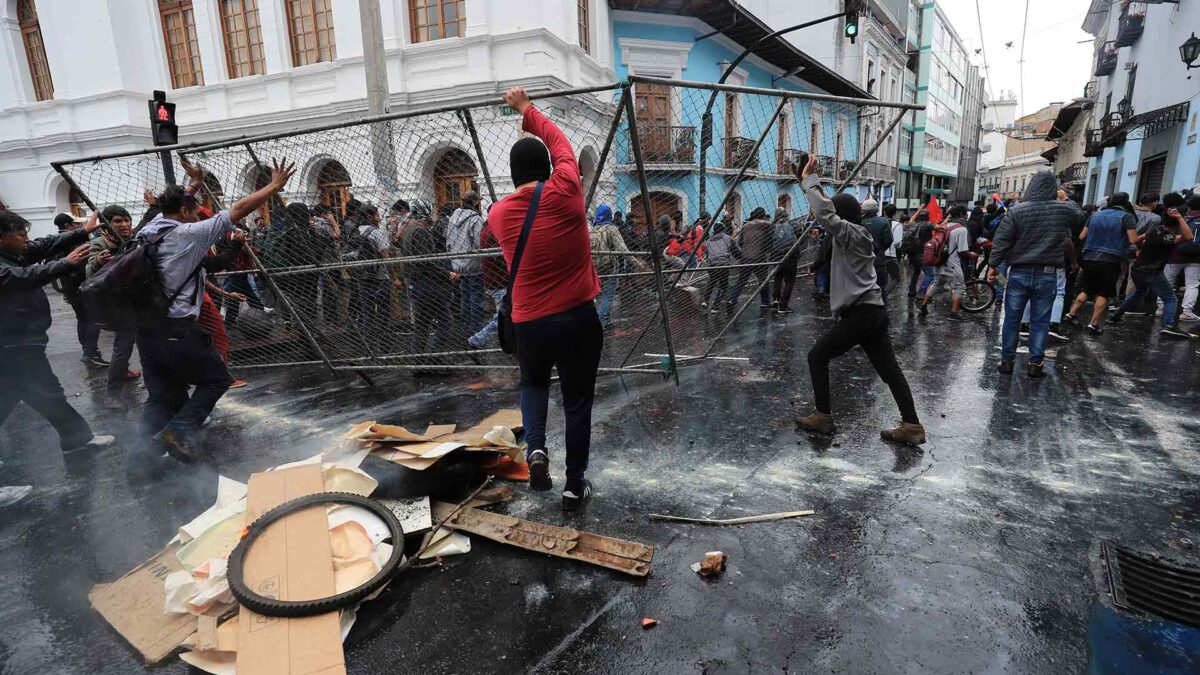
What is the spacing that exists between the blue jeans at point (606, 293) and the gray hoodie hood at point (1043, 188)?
4.03m

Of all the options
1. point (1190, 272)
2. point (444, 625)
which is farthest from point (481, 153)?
point (1190, 272)

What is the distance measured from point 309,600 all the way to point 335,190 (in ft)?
11.9

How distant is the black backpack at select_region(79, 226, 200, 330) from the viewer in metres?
3.46

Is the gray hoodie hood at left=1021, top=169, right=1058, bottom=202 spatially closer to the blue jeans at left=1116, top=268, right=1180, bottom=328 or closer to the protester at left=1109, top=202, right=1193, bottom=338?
the protester at left=1109, top=202, right=1193, bottom=338

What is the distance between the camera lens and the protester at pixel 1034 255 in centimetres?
520

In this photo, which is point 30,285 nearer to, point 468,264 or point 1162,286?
point 468,264

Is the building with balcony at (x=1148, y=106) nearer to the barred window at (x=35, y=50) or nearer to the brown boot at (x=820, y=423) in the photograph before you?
the brown boot at (x=820, y=423)

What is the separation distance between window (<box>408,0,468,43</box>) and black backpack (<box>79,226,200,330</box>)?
35.4 feet

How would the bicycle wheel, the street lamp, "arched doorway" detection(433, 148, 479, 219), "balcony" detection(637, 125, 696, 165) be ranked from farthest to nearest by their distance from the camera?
1. the street lamp
2. the bicycle wheel
3. "arched doorway" detection(433, 148, 479, 219)
4. "balcony" detection(637, 125, 696, 165)

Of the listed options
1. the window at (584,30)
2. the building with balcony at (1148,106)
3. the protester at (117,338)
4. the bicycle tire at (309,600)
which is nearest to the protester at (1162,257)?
the building with balcony at (1148,106)

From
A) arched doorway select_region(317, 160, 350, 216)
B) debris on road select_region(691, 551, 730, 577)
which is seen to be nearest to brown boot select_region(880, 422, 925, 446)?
debris on road select_region(691, 551, 730, 577)

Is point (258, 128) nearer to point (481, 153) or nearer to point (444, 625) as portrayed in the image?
point (481, 153)

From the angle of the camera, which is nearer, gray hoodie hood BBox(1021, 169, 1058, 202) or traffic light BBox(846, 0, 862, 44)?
gray hoodie hood BBox(1021, 169, 1058, 202)

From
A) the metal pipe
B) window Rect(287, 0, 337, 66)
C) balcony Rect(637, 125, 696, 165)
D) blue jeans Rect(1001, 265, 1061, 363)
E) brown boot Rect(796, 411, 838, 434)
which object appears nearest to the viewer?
the metal pipe
